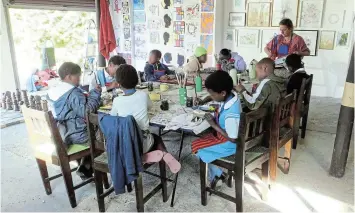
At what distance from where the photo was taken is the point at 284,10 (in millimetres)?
5258

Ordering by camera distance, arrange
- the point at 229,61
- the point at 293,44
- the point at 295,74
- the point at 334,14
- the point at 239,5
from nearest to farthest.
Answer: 1. the point at 295,74
2. the point at 229,61
3. the point at 293,44
4. the point at 334,14
5. the point at 239,5

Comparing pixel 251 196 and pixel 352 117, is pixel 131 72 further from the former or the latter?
pixel 352 117

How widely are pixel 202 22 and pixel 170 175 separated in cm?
369

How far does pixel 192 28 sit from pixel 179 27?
0.29 metres

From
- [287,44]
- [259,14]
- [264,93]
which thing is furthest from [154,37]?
[264,93]

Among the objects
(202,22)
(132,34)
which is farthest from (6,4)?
(202,22)

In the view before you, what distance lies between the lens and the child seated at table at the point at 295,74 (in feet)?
10.1

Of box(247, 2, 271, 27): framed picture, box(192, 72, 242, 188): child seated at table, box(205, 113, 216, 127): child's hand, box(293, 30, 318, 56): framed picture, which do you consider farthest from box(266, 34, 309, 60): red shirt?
box(205, 113, 216, 127): child's hand

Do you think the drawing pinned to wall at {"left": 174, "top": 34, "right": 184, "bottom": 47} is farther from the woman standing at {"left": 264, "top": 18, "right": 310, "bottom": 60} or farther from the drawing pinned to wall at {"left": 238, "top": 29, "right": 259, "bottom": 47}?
the woman standing at {"left": 264, "top": 18, "right": 310, "bottom": 60}

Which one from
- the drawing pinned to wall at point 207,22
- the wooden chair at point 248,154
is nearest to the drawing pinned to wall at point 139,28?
the drawing pinned to wall at point 207,22

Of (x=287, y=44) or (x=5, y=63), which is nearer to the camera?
(x=287, y=44)

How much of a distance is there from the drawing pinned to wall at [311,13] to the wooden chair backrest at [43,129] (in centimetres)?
464

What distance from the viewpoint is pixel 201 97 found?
114 inches

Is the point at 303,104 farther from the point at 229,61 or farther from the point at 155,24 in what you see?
the point at 155,24
